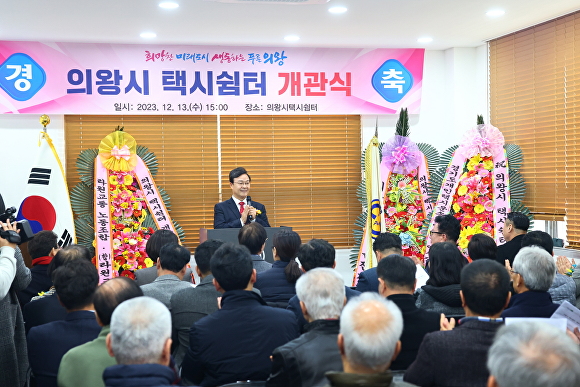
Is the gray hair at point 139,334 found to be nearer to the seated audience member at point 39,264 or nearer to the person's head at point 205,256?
the person's head at point 205,256

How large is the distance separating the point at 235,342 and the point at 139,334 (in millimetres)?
723

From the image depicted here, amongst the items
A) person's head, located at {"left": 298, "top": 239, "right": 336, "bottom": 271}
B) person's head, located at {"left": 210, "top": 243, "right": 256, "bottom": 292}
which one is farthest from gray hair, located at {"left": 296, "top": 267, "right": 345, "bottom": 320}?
person's head, located at {"left": 298, "top": 239, "right": 336, "bottom": 271}

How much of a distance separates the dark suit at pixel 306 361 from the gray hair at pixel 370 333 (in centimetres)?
43

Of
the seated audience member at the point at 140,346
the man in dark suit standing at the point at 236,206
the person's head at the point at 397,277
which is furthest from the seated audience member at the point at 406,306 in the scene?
the man in dark suit standing at the point at 236,206

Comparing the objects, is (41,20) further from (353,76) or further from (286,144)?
(353,76)

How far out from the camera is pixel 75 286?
2.55 metres

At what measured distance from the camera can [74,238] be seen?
6.01 metres

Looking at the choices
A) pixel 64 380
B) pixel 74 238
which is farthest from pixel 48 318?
pixel 74 238

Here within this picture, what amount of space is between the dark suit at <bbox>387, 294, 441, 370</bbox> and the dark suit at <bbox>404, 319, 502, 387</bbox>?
1.41 feet

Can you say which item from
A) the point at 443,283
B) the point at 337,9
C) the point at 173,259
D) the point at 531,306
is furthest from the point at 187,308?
the point at 337,9

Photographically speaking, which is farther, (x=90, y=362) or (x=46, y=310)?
(x=46, y=310)

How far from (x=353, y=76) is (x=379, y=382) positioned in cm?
560

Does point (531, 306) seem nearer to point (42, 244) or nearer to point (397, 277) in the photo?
point (397, 277)

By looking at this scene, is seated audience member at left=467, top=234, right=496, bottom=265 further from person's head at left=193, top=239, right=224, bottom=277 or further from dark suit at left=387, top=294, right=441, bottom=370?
person's head at left=193, top=239, right=224, bottom=277
